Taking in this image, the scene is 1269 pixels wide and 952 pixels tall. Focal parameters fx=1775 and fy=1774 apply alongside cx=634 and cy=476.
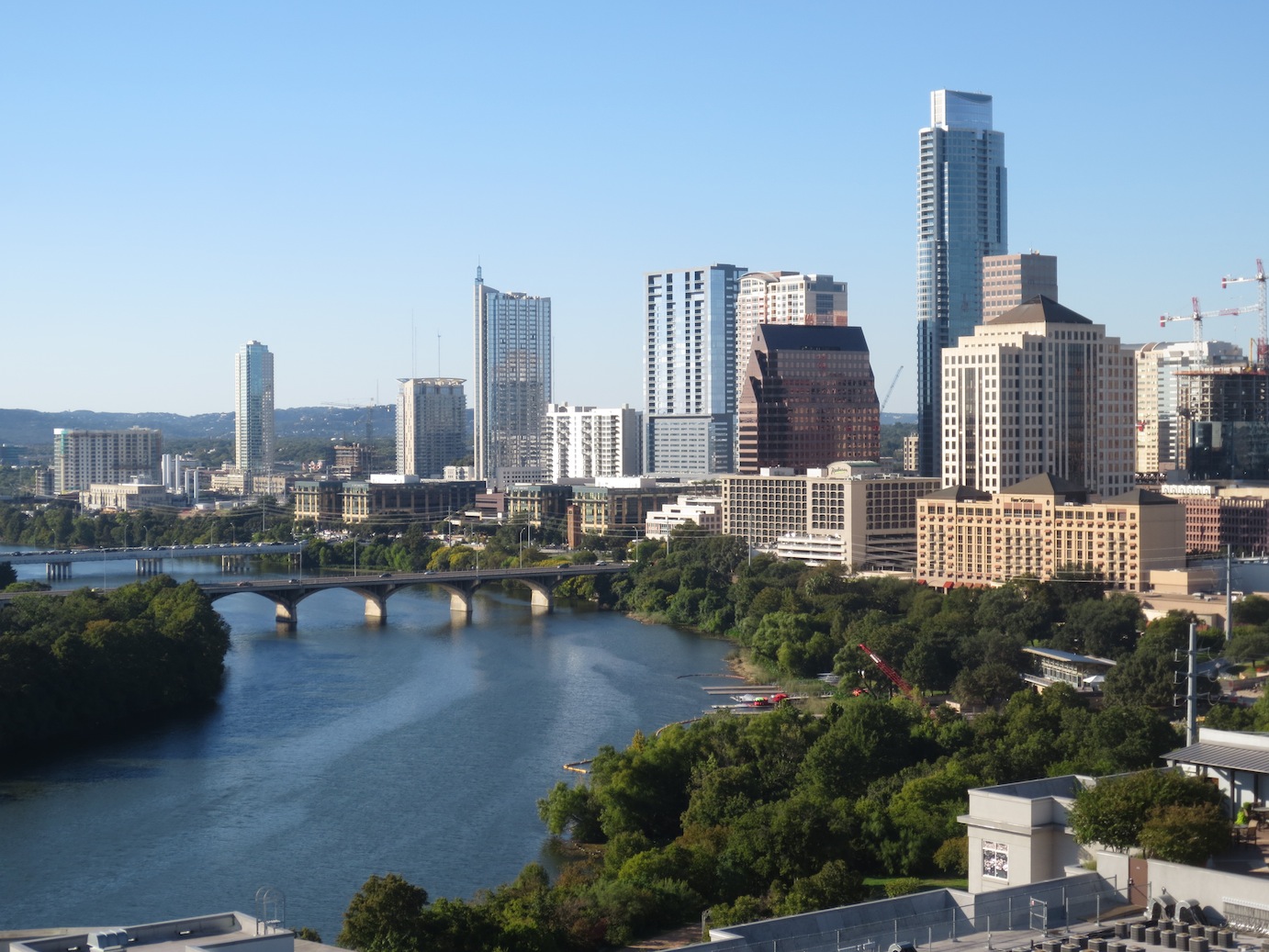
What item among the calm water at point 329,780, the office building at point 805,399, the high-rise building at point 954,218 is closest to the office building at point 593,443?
the high-rise building at point 954,218

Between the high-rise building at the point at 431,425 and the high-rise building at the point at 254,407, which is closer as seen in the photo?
the high-rise building at the point at 431,425

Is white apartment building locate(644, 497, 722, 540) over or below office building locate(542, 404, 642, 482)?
below

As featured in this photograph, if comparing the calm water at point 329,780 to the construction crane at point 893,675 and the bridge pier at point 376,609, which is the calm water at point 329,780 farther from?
the bridge pier at point 376,609

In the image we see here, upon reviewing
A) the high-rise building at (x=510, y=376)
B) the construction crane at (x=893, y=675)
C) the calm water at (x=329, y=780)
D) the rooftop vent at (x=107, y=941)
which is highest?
the high-rise building at (x=510, y=376)

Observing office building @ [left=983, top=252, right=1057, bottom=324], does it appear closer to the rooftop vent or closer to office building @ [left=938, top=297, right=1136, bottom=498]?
office building @ [left=938, top=297, right=1136, bottom=498]

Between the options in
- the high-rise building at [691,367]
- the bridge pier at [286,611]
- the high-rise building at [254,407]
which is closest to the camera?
the bridge pier at [286,611]

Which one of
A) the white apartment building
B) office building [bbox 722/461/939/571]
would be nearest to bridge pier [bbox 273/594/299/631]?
office building [bbox 722/461/939/571]

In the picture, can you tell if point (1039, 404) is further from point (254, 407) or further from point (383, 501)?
point (254, 407)

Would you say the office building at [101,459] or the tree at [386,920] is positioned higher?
the office building at [101,459]
